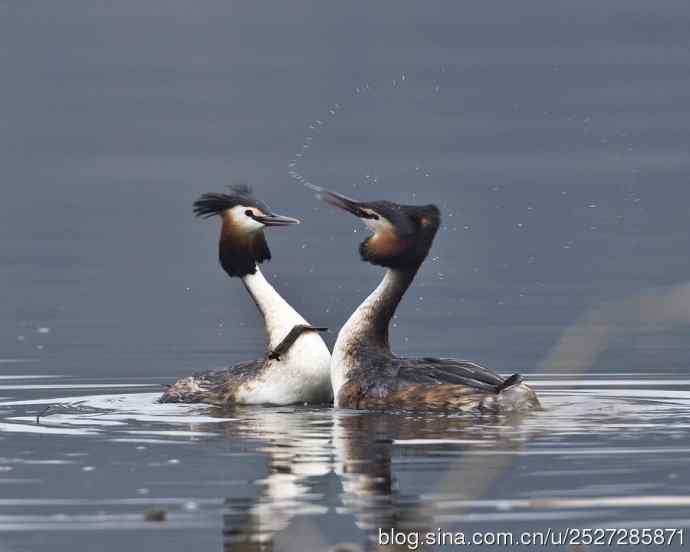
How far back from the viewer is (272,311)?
16.9 m

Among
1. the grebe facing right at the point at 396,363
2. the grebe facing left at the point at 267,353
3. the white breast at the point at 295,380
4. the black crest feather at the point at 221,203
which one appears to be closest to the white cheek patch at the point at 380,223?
the grebe facing right at the point at 396,363

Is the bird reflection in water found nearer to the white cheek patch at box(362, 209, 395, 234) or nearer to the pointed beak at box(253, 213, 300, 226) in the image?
the white cheek patch at box(362, 209, 395, 234)

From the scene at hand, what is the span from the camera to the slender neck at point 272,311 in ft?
54.7

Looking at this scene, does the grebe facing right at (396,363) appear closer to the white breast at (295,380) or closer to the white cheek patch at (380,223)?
the white cheek patch at (380,223)

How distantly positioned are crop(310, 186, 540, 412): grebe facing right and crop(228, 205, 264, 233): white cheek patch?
0.79 metres

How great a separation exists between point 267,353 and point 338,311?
18.9 ft

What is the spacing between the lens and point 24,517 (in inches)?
456

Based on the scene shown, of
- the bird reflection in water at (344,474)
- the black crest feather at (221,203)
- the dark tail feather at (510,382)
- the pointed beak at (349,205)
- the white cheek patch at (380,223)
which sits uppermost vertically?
the black crest feather at (221,203)

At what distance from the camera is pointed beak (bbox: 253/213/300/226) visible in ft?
54.9

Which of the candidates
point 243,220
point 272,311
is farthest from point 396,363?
point 243,220

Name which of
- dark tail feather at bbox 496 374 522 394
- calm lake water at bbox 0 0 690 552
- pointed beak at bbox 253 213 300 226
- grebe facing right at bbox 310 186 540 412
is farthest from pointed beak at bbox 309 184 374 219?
dark tail feather at bbox 496 374 522 394

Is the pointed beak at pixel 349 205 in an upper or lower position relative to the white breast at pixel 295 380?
upper

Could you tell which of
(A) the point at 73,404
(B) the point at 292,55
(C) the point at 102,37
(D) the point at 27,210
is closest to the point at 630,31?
(B) the point at 292,55

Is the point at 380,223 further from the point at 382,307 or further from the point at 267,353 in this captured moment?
the point at 267,353
